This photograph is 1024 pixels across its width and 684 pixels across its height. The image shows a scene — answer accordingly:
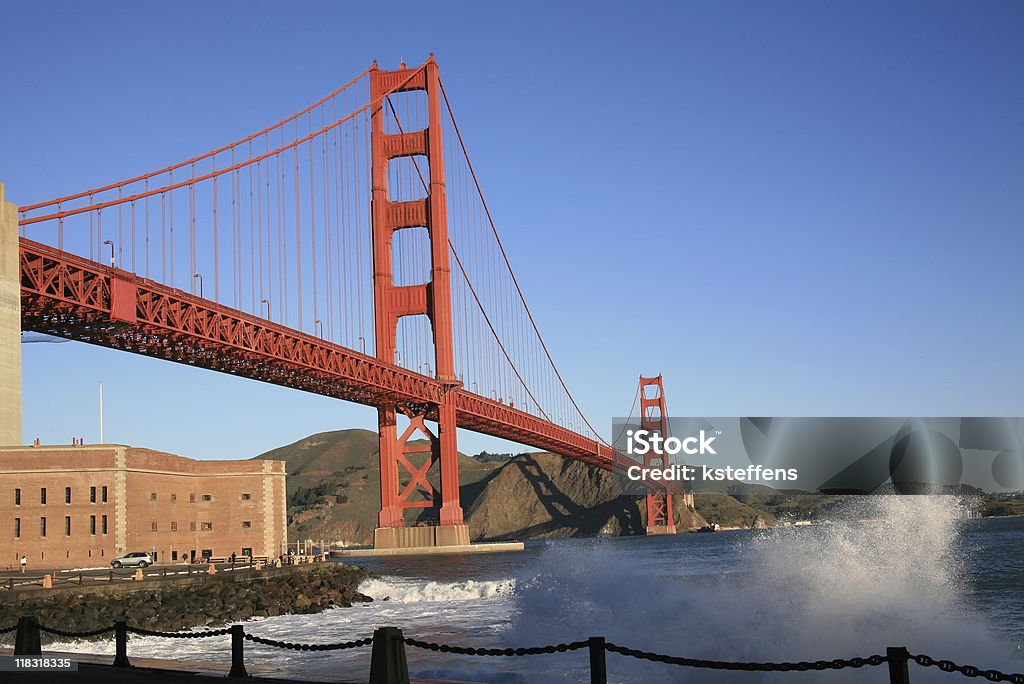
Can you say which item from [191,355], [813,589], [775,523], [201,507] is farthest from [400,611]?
[775,523]

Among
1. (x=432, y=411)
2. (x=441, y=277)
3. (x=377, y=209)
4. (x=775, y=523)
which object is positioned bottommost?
(x=775, y=523)

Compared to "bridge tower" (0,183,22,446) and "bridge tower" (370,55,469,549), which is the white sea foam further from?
"bridge tower" (370,55,469,549)

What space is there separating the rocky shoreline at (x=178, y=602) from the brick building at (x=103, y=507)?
38.3 ft

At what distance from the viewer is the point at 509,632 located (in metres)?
18.1

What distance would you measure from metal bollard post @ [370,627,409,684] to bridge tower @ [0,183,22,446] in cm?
1951

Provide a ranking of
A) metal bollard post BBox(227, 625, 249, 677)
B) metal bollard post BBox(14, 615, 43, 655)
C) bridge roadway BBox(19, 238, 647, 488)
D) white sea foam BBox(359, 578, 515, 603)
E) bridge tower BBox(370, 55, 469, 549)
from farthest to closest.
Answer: bridge tower BBox(370, 55, 469, 549) < bridge roadway BBox(19, 238, 647, 488) < white sea foam BBox(359, 578, 515, 603) < metal bollard post BBox(14, 615, 43, 655) < metal bollard post BBox(227, 625, 249, 677)

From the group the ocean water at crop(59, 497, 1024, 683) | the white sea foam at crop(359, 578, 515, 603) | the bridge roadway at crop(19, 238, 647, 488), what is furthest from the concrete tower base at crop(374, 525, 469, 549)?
the ocean water at crop(59, 497, 1024, 683)

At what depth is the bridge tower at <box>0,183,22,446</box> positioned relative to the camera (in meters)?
26.1

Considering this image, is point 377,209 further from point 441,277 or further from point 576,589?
point 576,589

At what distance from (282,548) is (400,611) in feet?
105

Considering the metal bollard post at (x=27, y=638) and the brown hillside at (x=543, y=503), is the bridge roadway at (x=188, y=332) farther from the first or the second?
the brown hillside at (x=543, y=503)

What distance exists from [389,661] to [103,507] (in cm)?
3797

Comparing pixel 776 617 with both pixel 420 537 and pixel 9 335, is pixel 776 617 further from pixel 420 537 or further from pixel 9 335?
pixel 420 537

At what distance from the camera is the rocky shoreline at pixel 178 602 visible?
971 inches
